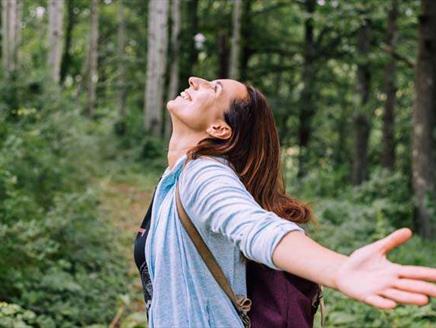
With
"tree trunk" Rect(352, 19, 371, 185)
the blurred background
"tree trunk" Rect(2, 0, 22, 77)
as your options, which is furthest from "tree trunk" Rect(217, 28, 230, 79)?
"tree trunk" Rect(2, 0, 22, 77)

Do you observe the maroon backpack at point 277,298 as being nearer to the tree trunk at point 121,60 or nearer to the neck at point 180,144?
the neck at point 180,144

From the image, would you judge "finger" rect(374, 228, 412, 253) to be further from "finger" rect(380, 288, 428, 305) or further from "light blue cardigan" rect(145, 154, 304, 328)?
"light blue cardigan" rect(145, 154, 304, 328)

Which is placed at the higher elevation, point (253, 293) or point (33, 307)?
point (253, 293)

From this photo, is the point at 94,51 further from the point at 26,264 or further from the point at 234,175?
the point at 234,175

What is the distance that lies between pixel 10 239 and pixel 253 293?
13.8ft

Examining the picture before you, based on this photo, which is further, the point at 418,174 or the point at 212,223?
the point at 418,174

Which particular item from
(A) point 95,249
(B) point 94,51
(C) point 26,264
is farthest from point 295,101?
(C) point 26,264

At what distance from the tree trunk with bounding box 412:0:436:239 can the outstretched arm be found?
32.3ft

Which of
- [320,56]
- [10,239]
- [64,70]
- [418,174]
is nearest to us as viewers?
[10,239]

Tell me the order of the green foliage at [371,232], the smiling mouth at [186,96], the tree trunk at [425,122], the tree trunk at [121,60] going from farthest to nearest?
1. the tree trunk at [121,60]
2. the tree trunk at [425,122]
3. the green foliage at [371,232]
4. the smiling mouth at [186,96]

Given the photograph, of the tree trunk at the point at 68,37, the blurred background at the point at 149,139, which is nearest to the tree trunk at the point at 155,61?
the blurred background at the point at 149,139

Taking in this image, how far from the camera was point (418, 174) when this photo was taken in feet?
37.8

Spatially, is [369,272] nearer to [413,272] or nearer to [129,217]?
[413,272]

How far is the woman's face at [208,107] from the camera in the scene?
2.59 metres
